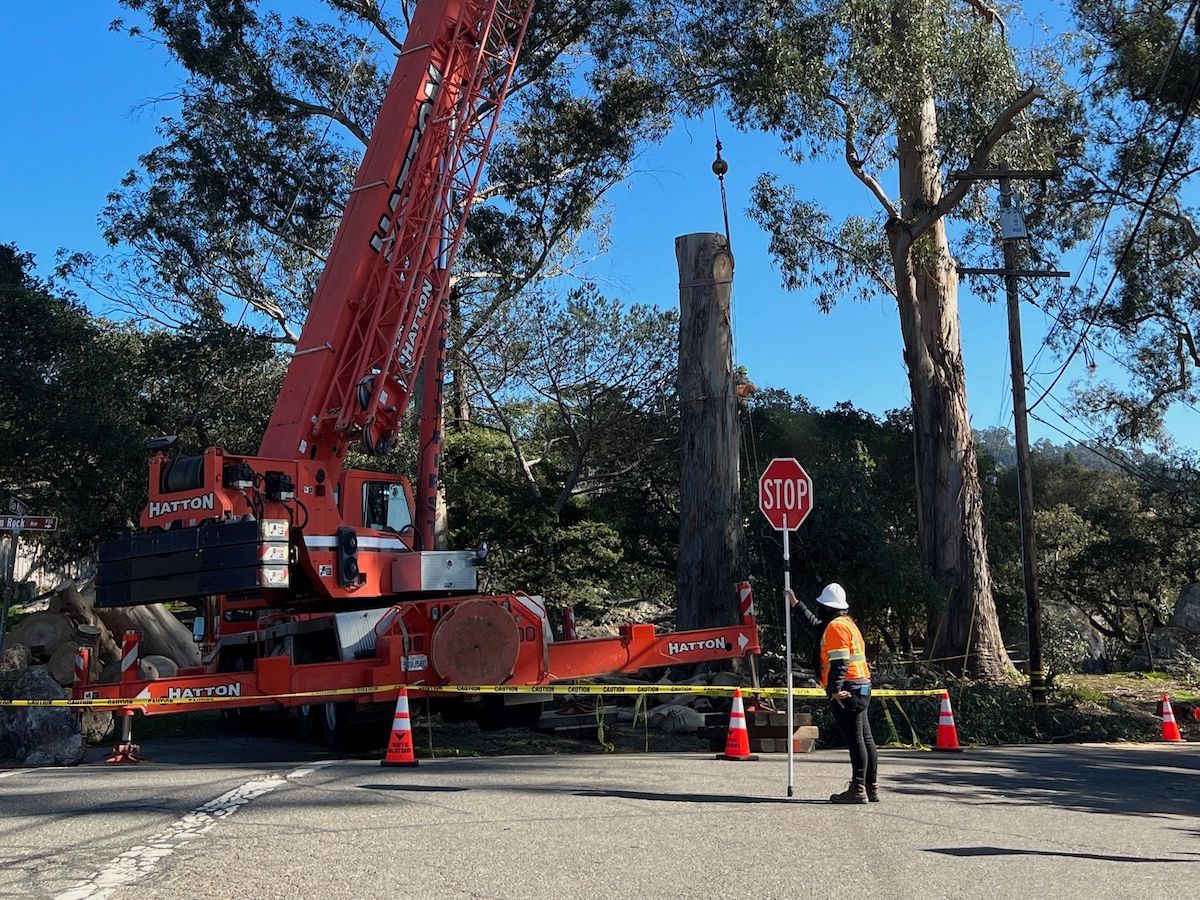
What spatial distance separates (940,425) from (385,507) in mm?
12242

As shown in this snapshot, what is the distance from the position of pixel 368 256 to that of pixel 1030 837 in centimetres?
957

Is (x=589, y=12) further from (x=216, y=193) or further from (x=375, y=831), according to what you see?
(x=375, y=831)

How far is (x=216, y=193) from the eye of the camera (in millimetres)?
28156

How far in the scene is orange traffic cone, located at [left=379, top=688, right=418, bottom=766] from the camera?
10945mm

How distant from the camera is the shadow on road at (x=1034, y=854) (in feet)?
23.4

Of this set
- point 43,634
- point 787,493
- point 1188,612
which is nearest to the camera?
point 787,493

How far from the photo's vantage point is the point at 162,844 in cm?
684

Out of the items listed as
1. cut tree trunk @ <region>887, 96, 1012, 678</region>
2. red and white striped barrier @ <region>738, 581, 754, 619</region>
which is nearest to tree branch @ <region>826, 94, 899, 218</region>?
cut tree trunk @ <region>887, 96, 1012, 678</region>

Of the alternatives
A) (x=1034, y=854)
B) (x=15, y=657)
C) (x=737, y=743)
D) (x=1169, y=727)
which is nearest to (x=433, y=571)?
(x=737, y=743)

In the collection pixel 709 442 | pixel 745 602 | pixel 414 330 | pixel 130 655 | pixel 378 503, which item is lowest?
pixel 130 655

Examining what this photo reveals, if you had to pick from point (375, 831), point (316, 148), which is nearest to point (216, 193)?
point (316, 148)

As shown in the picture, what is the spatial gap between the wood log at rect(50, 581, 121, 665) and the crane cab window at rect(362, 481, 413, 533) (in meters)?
8.13

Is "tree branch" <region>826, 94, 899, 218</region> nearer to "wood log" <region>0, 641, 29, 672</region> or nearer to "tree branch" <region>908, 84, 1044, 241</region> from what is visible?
"tree branch" <region>908, 84, 1044, 241</region>

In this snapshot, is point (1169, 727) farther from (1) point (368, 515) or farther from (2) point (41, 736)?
(2) point (41, 736)
